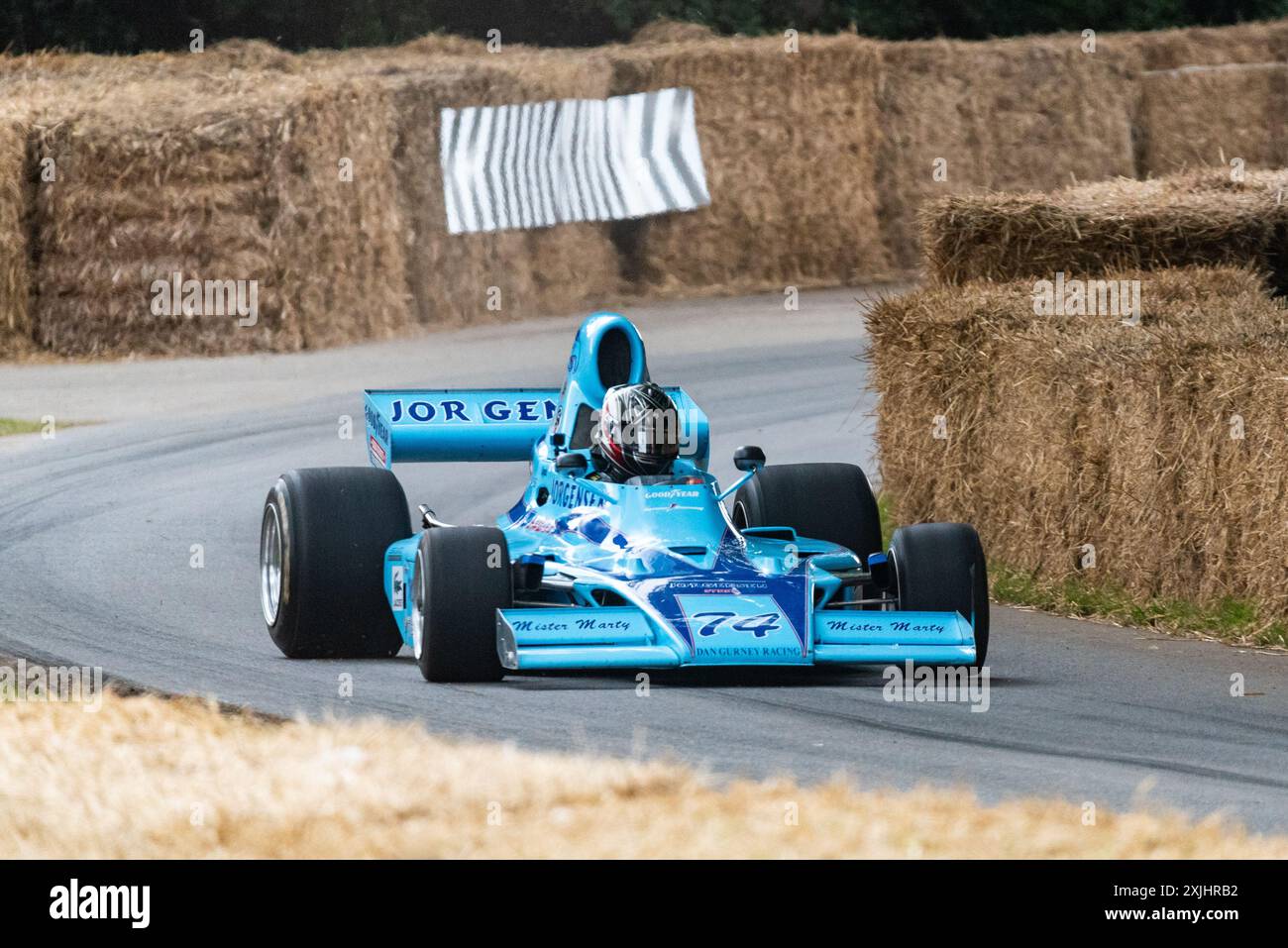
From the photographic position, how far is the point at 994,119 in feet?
105

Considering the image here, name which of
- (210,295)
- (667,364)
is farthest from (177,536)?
(210,295)

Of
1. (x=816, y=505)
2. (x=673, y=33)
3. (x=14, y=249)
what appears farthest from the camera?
(x=673, y=33)

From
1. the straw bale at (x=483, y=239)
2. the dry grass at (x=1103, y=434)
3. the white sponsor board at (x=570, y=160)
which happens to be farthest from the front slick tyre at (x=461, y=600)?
the white sponsor board at (x=570, y=160)

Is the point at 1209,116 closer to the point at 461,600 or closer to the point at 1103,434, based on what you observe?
the point at 1103,434

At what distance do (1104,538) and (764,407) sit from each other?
9.03m

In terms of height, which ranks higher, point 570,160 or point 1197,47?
point 1197,47

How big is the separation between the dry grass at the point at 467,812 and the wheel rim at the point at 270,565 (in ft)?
9.69

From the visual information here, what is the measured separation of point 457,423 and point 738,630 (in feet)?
9.68

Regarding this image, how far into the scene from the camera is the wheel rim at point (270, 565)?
10.3 meters

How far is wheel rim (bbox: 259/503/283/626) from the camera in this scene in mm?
10305

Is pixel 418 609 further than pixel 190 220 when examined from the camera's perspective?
No

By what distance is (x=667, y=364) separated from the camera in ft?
75.8

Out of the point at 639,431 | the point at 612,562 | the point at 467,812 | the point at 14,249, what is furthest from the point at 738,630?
the point at 14,249

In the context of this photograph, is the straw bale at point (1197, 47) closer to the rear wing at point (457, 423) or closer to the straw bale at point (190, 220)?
the straw bale at point (190, 220)
